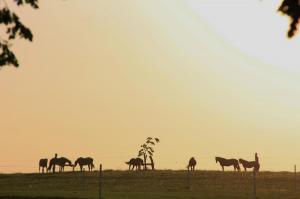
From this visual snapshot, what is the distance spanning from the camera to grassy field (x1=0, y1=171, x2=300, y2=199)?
49344mm

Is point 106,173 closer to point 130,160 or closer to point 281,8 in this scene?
point 130,160

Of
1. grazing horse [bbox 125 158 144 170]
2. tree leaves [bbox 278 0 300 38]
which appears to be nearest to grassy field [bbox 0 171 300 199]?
grazing horse [bbox 125 158 144 170]

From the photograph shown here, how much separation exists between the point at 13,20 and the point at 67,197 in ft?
71.8

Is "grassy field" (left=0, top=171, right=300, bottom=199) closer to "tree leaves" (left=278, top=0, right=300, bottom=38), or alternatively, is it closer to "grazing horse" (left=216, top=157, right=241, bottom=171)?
"grazing horse" (left=216, top=157, right=241, bottom=171)

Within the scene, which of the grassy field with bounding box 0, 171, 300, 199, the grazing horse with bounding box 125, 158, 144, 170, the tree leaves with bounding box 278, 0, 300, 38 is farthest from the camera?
the grazing horse with bounding box 125, 158, 144, 170

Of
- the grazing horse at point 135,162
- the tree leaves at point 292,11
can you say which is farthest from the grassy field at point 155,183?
the tree leaves at point 292,11

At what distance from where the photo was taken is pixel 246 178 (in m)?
61.7

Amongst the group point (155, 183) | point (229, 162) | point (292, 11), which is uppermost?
point (229, 162)

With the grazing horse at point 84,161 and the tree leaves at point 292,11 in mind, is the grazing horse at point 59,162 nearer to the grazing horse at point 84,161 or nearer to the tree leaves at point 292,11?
the grazing horse at point 84,161

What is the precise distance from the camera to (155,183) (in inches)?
2253

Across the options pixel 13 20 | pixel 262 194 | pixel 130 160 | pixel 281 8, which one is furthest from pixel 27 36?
pixel 130 160

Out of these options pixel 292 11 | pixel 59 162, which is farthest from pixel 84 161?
pixel 292 11

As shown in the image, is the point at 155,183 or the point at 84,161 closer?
the point at 155,183

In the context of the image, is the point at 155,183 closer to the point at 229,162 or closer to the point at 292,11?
the point at 229,162
